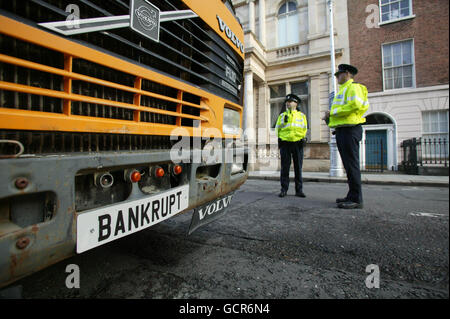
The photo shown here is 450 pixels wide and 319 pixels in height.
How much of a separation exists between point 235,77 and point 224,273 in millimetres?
1687

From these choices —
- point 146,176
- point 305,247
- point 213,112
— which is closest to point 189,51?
point 213,112

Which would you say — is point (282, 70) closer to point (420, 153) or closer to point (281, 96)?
point (281, 96)

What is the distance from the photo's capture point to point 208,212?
186cm

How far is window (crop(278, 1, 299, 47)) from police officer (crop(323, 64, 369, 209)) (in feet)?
15.5

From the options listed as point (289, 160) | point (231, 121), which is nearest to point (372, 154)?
point (289, 160)

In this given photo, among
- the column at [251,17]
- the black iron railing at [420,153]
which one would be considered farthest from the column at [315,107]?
the column at [251,17]

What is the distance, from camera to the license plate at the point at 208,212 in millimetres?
1718

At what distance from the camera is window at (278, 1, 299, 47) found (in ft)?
25.0

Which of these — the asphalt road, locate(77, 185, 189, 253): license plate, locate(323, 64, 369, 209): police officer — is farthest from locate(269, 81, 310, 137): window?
locate(77, 185, 189, 253): license plate

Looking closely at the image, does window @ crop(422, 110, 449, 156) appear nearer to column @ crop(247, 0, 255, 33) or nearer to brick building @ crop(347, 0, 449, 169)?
brick building @ crop(347, 0, 449, 169)

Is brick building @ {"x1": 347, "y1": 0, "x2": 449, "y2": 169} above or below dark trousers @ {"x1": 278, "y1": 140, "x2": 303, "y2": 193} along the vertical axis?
above

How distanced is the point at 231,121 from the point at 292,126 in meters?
2.31

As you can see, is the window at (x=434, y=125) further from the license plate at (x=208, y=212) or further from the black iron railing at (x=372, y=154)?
the license plate at (x=208, y=212)

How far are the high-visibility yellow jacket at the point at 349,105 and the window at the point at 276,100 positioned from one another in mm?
8968
